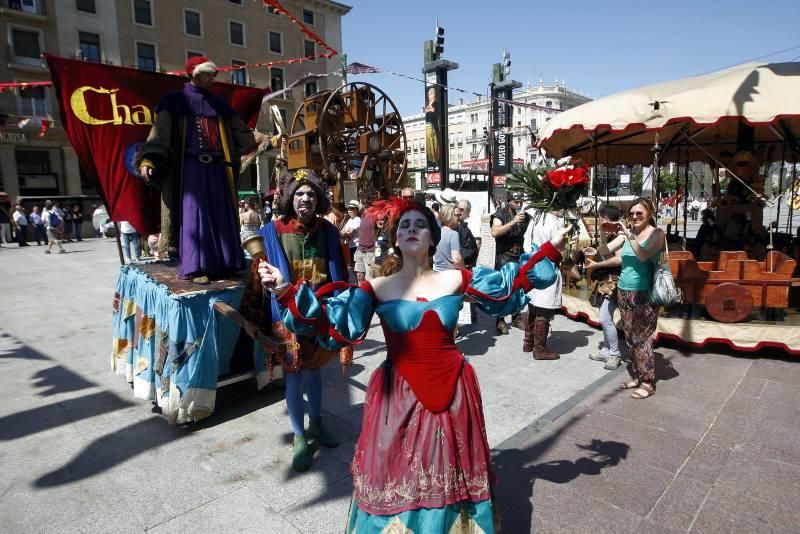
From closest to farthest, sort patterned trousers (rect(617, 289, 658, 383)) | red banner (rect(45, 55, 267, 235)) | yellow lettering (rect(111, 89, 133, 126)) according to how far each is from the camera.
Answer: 1. red banner (rect(45, 55, 267, 235))
2. yellow lettering (rect(111, 89, 133, 126))
3. patterned trousers (rect(617, 289, 658, 383))

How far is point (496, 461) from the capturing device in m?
3.09

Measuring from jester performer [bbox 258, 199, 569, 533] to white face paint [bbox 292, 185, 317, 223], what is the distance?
3.32 ft

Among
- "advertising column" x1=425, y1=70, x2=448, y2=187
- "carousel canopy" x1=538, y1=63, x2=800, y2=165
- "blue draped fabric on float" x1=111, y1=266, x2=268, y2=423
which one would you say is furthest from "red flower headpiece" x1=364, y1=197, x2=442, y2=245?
"advertising column" x1=425, y1=70, x2=448, y2=187

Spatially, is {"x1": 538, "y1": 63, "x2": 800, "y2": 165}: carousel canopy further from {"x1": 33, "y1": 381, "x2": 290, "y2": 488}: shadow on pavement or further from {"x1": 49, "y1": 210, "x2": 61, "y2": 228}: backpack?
{"x1": 49, "y1": 210, "x2": 61, "y2": 228}: backpack

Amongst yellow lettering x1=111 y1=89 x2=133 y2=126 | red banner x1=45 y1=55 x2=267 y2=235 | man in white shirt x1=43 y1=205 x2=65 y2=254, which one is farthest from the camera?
man in white shirt x1=43 y1=205 x2=65 y2=254

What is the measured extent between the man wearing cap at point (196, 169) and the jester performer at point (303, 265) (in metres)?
0.81

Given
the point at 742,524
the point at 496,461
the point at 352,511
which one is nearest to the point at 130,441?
the point at 352,511

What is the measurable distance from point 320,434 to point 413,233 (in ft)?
5.92

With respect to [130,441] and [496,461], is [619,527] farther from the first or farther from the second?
[130,441]

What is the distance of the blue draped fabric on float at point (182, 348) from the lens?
334cm

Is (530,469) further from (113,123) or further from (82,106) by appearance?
(82,106)

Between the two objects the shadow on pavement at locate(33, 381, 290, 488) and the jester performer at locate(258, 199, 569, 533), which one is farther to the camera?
the shadow on pavement at locate(33, 381, 290, 488)

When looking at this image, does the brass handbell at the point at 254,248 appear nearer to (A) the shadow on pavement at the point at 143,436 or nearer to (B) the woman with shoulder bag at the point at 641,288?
(A) the shadow on pavement at the point at 143,436

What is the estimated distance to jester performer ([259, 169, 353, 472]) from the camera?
2.99 m
